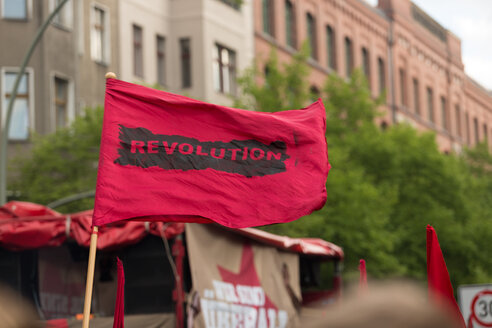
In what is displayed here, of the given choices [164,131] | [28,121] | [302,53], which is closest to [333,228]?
[302,53]

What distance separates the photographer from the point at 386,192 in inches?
1231

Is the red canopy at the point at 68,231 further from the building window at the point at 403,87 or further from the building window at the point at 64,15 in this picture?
the building window at the point at 403,87

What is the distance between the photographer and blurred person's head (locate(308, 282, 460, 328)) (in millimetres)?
2486

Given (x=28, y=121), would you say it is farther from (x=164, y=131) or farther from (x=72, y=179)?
(x=164, y=131)

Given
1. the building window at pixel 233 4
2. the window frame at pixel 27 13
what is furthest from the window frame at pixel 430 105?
the window frame at pixel 27 13

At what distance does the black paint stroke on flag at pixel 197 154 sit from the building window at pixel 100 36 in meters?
24.3

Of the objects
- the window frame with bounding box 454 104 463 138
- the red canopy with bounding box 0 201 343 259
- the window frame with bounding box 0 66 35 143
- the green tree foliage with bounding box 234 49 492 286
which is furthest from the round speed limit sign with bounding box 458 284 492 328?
the window frame with bounding box 454 104 463 138

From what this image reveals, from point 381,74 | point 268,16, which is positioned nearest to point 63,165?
point 268,16

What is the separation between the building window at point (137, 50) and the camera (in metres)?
33.8

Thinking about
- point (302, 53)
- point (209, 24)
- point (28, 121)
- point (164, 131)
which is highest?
point (209, 24)

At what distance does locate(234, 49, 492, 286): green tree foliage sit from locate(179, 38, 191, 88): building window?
3581 millimetres

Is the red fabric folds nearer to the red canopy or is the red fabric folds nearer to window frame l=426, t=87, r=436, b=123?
the red canopy

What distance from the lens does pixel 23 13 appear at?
2938 cm

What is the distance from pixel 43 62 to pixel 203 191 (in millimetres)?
22114
